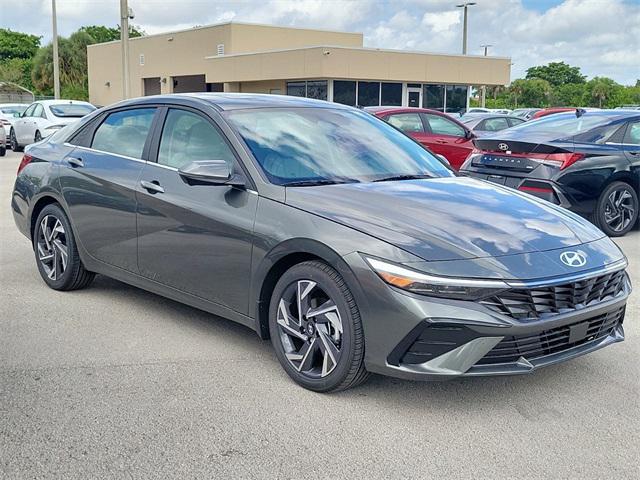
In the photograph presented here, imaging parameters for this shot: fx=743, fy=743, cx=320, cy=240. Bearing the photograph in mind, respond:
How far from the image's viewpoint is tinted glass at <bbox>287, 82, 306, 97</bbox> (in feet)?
117

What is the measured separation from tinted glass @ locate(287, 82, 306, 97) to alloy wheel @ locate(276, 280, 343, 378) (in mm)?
31889

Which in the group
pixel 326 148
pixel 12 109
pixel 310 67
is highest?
pixel 310 67

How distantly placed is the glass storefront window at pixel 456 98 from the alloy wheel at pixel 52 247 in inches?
1306

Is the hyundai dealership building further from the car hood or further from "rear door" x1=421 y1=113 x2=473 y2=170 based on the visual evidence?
the car hood

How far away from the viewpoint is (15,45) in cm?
8675

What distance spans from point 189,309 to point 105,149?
1367mm

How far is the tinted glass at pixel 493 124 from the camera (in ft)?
54.6

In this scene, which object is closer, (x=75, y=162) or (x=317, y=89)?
(x=75, y=162)

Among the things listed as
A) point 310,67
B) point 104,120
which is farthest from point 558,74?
point 104,120

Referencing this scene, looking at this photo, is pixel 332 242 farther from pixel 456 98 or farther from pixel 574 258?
pixel 456 98

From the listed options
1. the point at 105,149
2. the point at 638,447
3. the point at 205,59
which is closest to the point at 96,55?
the point at 205,59

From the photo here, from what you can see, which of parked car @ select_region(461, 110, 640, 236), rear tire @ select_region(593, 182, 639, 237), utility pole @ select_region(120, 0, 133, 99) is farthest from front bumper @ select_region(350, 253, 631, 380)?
utility pole @ select_region(120, 0, 133, 99)

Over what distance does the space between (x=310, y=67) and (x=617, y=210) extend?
26334mm

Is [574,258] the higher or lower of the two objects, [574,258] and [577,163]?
the lower
